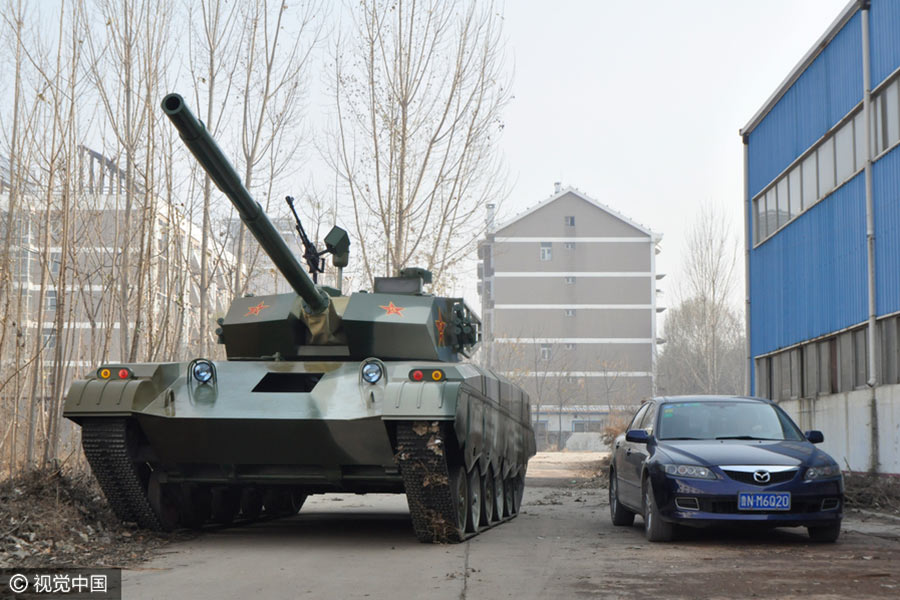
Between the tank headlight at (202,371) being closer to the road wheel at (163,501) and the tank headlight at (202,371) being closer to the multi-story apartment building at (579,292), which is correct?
the road wheel at (163,501)

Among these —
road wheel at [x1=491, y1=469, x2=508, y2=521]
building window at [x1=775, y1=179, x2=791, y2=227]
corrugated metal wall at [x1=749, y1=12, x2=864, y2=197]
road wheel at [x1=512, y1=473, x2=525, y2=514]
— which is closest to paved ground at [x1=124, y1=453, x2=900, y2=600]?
road wheel at [x1=491, y1=469, x2=508, y2=521]

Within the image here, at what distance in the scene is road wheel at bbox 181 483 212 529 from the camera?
11.6 m

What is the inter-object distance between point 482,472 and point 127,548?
369cm

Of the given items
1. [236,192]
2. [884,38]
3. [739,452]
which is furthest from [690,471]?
[884,38]

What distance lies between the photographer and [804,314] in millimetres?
21281

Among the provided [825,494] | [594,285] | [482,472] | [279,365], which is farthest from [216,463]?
[594,285]

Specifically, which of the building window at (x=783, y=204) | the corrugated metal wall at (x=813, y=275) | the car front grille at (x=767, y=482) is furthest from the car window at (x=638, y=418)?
the building window at (x=783, y=204)

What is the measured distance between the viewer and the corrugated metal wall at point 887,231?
1650cm

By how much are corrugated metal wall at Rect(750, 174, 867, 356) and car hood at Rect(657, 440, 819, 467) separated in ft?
26.2

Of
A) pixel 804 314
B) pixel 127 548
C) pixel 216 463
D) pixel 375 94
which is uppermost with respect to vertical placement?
pixel 375 94

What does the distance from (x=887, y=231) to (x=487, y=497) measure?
783cm

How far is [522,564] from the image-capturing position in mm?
9070

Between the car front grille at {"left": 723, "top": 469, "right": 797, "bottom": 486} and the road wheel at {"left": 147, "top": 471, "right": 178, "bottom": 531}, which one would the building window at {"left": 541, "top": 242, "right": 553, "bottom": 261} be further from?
the car front grille at {"left": 723, "top": 469, "right": 797, "bottom": 486}

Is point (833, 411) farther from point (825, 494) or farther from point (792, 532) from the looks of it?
point (825, 494)
